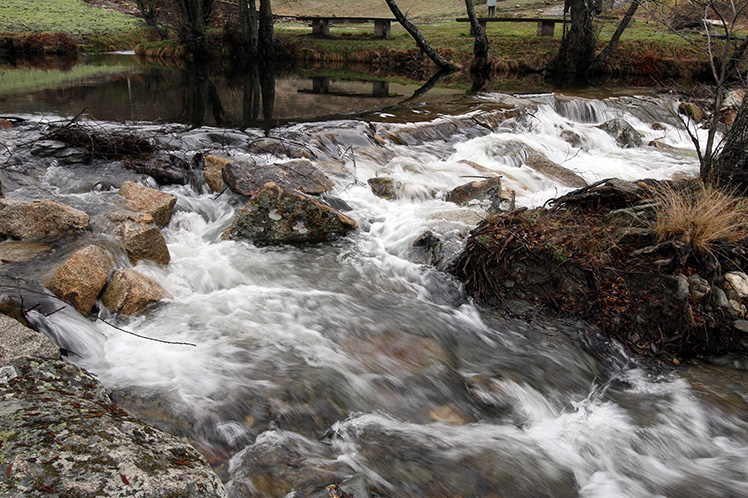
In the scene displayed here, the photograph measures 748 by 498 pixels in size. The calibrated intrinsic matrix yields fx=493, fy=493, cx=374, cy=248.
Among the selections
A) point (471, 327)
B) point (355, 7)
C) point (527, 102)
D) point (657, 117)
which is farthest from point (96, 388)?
point (355, 7)

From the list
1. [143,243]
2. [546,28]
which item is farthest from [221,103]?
[546,28]

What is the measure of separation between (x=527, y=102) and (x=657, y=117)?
14.3ft

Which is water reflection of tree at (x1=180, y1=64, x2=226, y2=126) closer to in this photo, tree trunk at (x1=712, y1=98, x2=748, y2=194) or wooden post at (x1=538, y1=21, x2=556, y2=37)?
tree trunk at (x1=712, y1=98, x2=748, y2=194)

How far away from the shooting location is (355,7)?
51.2m

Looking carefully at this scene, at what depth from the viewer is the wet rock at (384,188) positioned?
8492 millimetres

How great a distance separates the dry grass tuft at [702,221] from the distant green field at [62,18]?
3865 cm

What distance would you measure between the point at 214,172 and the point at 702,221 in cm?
668

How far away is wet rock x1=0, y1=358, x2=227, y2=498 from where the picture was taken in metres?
2.10

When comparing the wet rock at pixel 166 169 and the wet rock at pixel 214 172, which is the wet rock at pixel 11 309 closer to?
the wet rock at pixel 214 172

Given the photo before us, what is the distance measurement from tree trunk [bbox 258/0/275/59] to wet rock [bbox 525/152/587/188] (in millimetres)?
18478

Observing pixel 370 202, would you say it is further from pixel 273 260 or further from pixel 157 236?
pixel 157 236

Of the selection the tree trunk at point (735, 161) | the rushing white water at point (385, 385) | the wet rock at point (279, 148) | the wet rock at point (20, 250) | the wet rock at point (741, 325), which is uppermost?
the tree trunk at point (735, 161)

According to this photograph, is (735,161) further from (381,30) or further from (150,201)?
(381,30)

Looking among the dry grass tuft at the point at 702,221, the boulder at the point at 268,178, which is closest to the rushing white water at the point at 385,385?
the boulder at the point at 268,178
